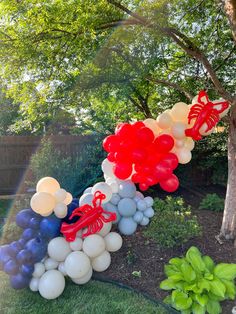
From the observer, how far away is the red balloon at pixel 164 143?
2996mm

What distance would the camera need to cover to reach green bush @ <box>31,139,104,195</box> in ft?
17.5

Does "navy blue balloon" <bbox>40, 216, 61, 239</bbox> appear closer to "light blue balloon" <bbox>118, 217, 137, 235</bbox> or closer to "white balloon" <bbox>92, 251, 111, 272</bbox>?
"white balloon" <bbox>92, 251, 111, 272</bbox>

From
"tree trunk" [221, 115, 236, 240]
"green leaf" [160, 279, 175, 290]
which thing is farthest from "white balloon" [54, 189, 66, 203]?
"tree trunk" [221, 115, 236, 240]

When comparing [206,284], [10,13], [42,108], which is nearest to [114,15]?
[10,13]

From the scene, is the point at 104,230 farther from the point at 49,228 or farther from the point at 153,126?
the point at 153,126

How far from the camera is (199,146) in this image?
6793 mm

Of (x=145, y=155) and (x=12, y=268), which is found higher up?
(x=145, y=155)

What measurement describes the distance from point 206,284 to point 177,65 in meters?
4.35

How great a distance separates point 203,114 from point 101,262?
179cm

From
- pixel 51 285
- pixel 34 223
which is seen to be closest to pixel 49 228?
pixel 34 223

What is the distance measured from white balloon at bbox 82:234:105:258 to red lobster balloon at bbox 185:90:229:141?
1.38 meters

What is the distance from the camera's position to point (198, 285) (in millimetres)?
2588

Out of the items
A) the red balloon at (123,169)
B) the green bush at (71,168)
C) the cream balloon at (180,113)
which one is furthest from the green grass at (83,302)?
the green bush at (71,168)

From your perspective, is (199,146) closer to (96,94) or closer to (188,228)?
(96,94)
